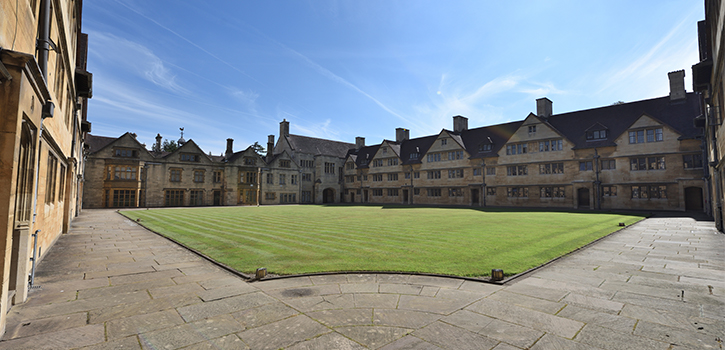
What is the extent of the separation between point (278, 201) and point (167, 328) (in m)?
52.5

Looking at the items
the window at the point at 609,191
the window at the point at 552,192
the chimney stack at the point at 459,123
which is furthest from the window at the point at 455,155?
the window at the point at 609,191

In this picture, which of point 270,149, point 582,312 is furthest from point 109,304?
point 270,149

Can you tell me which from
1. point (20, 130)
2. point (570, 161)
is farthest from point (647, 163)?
point (20, 130)

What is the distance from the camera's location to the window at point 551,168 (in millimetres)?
37062

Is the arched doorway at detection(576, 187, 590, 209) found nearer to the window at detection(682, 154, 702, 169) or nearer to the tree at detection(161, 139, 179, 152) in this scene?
the window at detection(682, 154, 702, 169)

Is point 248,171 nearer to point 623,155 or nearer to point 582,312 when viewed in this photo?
point 623,155

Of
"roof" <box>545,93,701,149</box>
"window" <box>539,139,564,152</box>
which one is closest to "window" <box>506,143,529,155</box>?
"window" <box>539,139,564,152</box>

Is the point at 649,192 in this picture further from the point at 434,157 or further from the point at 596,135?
the point at 434,157

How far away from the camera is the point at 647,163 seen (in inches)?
1244

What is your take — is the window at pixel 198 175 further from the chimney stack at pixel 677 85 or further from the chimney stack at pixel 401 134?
the chimney stack at pixel 677 85

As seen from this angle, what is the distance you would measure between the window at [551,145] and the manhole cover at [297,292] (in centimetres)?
3975

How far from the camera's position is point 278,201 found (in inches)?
2185

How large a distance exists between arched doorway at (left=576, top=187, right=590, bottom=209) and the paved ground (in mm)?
31392

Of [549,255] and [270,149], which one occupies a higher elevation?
[270,149]
